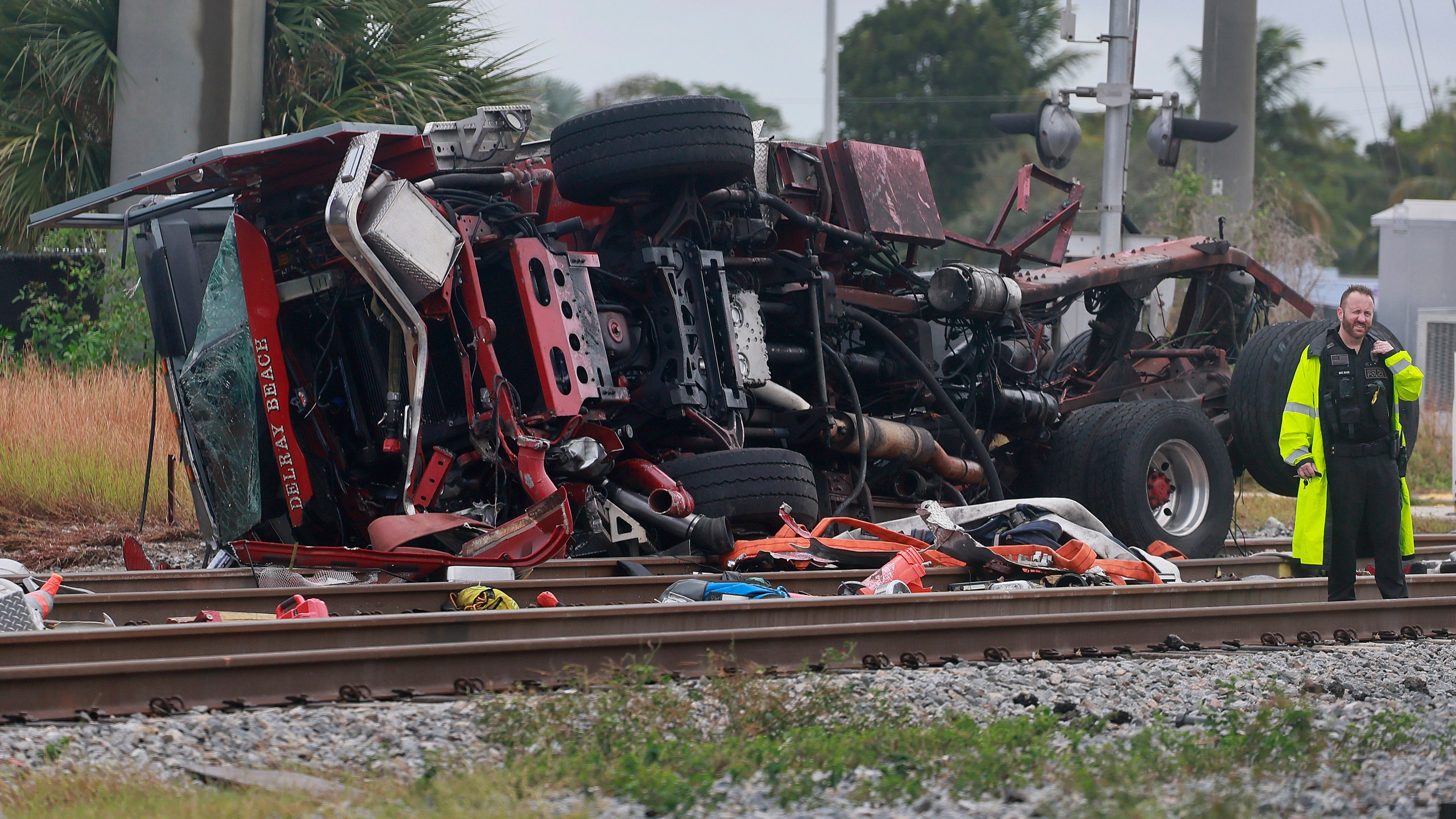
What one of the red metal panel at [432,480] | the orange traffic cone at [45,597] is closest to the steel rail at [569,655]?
the orange traffic cone at [45,597]

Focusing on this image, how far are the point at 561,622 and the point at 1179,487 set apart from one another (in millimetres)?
6084

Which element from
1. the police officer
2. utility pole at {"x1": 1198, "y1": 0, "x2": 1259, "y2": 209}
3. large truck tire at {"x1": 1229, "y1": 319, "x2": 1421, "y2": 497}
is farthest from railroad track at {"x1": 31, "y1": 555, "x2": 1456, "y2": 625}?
utility pole at {"x1": 1198, "y1": 0, "x2": 1259, "y2": 209}

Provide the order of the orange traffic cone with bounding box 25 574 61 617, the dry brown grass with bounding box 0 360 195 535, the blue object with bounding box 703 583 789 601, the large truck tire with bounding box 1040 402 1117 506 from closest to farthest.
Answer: the orange traffic cone with bounding box 25 574 61 617
the blue object with bounding box 703 583 789 601
the large truck tire with bounding box 1040 402 1117 506
the dry brown grass with bounding box 0 360 195 535

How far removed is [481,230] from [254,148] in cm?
120

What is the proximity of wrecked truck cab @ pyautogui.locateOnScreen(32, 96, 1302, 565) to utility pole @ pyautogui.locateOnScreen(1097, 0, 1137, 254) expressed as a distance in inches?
292

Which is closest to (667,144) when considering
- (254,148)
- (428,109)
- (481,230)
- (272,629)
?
(481,230)

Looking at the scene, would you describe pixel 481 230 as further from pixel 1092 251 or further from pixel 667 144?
pixel 1092 251

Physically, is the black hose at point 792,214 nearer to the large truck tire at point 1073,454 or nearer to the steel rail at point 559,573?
the large truck tire at point 1073,454

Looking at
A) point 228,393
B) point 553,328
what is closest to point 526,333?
point 553,328

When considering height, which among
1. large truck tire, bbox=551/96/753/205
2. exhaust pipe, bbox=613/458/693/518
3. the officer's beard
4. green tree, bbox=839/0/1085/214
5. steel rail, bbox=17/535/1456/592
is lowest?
steel rail, bbox=17/535/1456/592

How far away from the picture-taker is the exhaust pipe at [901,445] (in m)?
9.74

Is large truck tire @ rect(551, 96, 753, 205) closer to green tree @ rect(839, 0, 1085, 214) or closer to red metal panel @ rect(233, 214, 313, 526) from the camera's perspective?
red metal panel @ rect(233, 214, 313, 526)

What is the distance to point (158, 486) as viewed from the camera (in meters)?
12.2

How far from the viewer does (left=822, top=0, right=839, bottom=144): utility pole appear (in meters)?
21.6
